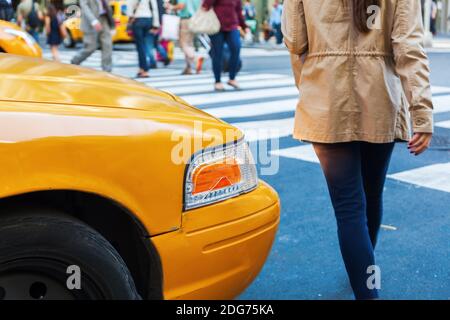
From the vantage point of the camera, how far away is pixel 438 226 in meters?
4.25

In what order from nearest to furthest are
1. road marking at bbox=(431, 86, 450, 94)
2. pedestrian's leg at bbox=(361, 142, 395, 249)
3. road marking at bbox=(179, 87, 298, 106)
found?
pedestrian's leg at bbox=(361, 142, 395, 249) < road marking at bbox=(179, 87, 298, 106) < road marking at bbox=(431, 86, 450, 94)

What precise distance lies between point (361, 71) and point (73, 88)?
1137mm

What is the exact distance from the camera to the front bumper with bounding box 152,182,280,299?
2307 mm

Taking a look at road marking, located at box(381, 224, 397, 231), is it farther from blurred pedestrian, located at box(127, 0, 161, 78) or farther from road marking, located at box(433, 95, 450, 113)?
blurred pedestrian, located at box(127, 0, 161, 78)

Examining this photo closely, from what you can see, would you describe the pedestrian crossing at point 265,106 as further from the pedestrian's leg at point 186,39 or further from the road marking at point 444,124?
the pedestrian's leg at point 186,39

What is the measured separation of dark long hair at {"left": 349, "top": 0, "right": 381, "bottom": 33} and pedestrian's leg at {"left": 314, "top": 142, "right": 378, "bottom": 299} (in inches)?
18.7

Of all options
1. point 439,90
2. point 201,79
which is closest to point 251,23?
point 201,79

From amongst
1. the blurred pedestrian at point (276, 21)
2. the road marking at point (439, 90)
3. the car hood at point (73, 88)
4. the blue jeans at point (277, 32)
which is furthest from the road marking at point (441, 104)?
the blurred pedestrian at point (276, 21)

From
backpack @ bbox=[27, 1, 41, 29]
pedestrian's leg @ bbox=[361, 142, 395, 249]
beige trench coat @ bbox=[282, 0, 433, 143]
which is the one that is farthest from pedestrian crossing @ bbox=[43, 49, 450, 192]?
backpack @ bbox=[27, 1, 41, 29]

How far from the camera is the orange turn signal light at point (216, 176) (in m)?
2.36

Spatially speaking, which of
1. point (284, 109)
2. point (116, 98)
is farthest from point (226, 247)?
point (284, 109)

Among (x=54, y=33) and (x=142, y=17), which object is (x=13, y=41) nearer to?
(x=142, y=17)
